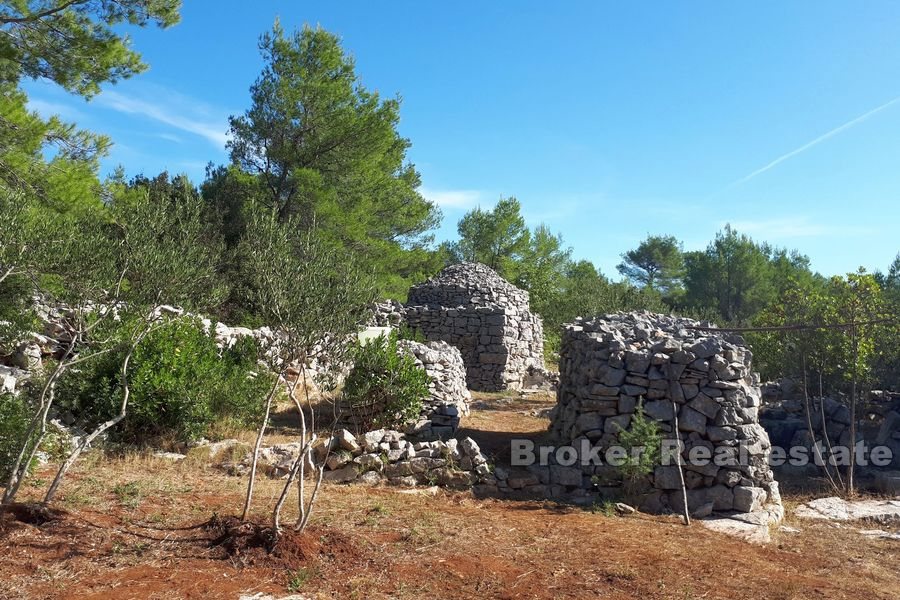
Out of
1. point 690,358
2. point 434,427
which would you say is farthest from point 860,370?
point 434,427

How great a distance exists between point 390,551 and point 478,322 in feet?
47.1

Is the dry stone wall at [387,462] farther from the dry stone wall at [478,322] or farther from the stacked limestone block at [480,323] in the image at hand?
the stacked limestone block at [480,323]

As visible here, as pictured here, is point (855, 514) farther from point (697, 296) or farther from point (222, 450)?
point (697, 296)

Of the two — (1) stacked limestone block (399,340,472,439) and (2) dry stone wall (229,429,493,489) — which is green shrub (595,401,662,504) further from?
(1) stacked limestone block (399,340,472,439)

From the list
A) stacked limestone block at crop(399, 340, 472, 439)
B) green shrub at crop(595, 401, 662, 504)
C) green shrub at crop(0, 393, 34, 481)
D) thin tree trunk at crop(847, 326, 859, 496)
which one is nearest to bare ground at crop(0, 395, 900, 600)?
green shrub at crop(0, 393, 34, 481)

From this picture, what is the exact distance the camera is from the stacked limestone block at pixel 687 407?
29.8 feet

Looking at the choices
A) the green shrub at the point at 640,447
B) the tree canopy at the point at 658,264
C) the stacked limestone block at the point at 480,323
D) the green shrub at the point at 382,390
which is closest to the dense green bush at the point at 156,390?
the green shrub at the point at 382,390

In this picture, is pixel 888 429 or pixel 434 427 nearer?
pixel 434 427

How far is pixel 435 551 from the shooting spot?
6.46 metres

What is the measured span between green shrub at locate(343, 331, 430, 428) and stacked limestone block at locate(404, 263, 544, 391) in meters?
8.91

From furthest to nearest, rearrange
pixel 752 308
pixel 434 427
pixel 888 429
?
pixel 752 308 → pixel 888 429 → pixel 434 427

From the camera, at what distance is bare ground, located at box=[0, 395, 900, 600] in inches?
209

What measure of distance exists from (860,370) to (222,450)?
12.1m

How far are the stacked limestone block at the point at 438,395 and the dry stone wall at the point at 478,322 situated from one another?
566 centimetres
